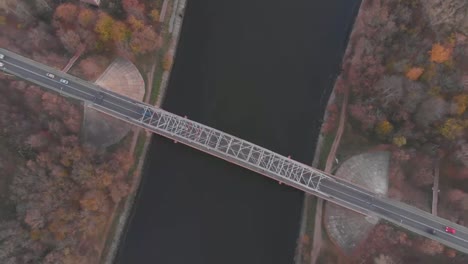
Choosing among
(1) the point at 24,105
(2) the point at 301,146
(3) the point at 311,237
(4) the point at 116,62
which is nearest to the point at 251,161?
(2) the point at 301,146

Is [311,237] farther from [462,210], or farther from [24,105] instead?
[24,105]

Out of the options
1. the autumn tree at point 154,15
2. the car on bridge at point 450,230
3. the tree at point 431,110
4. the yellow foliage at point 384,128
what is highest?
the autumn tree at point 154,15

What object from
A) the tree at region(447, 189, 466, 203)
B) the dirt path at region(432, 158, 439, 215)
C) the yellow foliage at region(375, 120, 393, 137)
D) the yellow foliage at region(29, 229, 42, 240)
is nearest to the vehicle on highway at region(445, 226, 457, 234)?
the dirt path at region(432, 158, 439, 215)

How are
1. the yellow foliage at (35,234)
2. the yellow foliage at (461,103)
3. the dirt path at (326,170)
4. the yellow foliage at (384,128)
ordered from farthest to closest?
the dirt path at (326,170) < the yellow foliage at (384,128) < the yellow foliage at (461,103) < the yellow foliage at (35,234)

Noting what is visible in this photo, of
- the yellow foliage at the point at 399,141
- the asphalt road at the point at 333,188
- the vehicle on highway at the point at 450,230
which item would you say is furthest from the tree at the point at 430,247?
A: the yellow foliage at the point at 399,141

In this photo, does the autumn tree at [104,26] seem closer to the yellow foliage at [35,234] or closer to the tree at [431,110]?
the yellow foliage at [35,234]

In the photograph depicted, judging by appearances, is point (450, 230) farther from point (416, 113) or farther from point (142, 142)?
point (142, 142)
